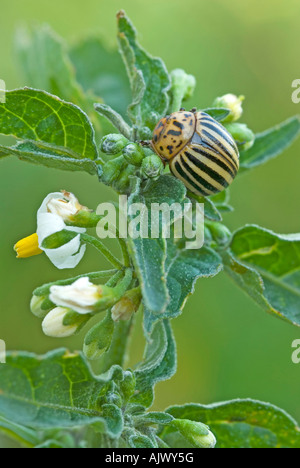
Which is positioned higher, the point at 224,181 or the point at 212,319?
the point at 224,181

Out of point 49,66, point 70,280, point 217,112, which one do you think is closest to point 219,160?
point 217,112

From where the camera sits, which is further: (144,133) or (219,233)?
(219,233)

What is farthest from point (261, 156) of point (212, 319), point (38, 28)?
point (212, 319)

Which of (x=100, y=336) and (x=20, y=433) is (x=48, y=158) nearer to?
(x=100, y=336)

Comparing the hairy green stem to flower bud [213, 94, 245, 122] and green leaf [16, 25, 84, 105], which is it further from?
green leaf [16, 25, 84, 105]

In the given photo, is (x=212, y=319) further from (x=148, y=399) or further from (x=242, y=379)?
(x=148, y=399)
